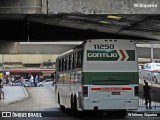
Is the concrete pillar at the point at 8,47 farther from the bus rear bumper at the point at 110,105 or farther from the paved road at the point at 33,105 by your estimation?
the bus rear bumper at the point at 110,105

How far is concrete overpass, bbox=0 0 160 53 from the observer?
1880 centimetres

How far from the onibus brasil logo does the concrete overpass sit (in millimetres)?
1693

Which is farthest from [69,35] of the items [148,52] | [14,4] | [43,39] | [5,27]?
[148,52]

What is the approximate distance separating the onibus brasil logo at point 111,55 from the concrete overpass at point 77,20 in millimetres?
1693

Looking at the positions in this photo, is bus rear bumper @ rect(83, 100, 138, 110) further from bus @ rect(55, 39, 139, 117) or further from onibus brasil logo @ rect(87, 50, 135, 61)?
onibus brasil logo @ rect(87, 50, 135, 61)

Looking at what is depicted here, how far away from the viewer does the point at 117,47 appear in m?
20.9

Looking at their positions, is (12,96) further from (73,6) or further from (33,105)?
(73,6)

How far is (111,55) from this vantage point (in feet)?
68.1

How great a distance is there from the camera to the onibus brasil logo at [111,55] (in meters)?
20.6

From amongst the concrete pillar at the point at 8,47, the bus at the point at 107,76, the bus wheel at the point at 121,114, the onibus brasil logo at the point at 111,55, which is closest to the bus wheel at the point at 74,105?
the bus at the point at 107,76

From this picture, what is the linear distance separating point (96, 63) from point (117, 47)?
4.01 feet

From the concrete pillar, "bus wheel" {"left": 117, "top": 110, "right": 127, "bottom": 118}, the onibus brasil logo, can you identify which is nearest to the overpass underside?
the onibus brasil logo

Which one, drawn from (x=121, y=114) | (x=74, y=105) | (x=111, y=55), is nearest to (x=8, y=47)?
(x=74, y=105)

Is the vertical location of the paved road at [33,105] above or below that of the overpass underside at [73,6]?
below
